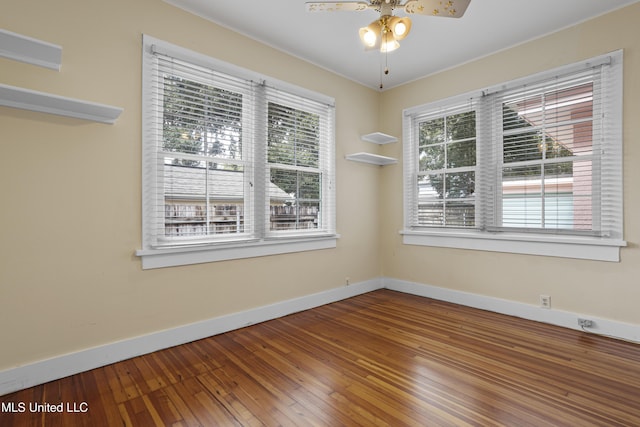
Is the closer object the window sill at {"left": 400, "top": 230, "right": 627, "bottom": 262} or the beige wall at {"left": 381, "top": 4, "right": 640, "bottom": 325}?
the beige wall at {"left": 381, "top": 4, "right": 640, "bottom": 325}

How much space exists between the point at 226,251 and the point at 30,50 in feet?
6.40

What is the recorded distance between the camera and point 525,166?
10.9ft

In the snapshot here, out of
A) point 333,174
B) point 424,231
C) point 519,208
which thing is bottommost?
point 424,231

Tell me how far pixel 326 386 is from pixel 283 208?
1.95 metres

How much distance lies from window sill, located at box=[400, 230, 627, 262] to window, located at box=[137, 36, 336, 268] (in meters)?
1.37

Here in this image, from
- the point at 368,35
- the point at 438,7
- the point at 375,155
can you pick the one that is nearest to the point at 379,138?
the point at 375,155

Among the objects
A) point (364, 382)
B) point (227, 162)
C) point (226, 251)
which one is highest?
point (227, 162)

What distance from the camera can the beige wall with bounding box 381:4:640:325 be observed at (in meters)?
2.70

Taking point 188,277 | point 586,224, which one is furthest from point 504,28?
point 188,277

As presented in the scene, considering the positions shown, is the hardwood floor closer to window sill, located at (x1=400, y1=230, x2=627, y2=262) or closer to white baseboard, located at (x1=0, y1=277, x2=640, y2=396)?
white baseboard, located at (x1=0, y1=277, x2=640, y2=396)

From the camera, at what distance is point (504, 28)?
3.03 metres

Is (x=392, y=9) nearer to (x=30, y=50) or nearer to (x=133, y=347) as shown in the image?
(x=30, y=50)

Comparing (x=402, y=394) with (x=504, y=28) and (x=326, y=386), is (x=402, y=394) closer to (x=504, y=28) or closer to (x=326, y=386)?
(x=326, y=386)

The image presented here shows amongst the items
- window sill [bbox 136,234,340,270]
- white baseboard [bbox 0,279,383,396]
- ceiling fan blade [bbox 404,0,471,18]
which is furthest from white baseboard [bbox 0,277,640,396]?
ceiling fan blade [bbox 404,0,471,18]
